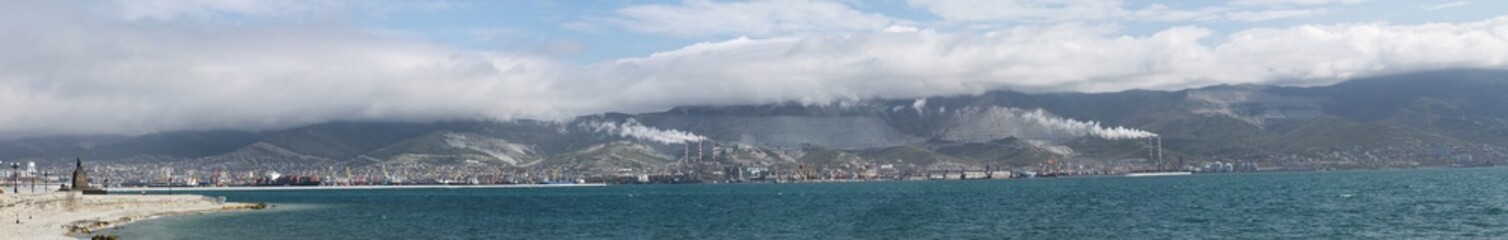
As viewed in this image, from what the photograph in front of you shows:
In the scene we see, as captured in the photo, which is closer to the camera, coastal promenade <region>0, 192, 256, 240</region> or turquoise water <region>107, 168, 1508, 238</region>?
turquoise water <region>107, 168, 1508, 238</region>

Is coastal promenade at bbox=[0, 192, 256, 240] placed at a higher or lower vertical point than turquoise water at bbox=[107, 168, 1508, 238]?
higher

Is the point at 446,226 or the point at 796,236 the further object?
the point at 446,226

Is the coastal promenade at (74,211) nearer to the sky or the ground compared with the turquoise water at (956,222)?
nearer to the sky

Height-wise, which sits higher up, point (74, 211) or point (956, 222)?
point (74, 211)

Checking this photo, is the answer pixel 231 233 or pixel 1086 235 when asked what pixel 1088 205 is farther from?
pixel 231 233

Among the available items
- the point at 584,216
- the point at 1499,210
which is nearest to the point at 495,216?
the point at 584,216

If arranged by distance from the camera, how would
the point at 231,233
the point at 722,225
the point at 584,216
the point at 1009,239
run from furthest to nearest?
1. the point at 584,216
2. the point at 722,225
3. the point at 231,233
4. the point at 1009,239

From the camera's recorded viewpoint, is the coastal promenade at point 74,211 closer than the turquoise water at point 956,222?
No

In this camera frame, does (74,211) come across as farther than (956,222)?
Yes
